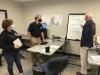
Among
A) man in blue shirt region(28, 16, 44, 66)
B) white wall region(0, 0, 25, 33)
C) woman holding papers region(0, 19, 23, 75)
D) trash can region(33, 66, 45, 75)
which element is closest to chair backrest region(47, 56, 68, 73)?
trash can region(33, 66, 45, 75)

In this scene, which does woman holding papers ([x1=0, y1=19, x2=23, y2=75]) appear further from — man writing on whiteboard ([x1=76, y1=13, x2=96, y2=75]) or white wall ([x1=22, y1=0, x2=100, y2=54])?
white wall ([x1=22, y1=0, x2=100, y2=54])

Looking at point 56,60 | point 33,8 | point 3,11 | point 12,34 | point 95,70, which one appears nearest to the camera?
point 56,60

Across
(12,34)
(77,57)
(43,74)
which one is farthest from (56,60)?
(77,57)

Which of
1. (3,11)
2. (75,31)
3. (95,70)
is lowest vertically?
(95,70)

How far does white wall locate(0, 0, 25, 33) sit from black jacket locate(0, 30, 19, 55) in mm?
2588

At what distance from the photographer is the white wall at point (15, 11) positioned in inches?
208

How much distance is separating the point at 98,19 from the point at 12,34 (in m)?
2.81

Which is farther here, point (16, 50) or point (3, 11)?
point (3, 11)

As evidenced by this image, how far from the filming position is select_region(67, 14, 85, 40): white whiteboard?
4.46 meters

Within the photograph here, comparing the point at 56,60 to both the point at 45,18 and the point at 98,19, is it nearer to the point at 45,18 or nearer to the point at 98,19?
the point at 98,19

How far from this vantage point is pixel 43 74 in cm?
319

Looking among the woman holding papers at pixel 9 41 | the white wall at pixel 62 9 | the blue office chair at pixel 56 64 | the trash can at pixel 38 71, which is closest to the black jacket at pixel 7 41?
the woman holding papers at pixel 9 41

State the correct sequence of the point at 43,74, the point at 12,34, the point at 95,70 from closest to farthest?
1. the point at 12,34
2. the point at 43,74
3. the point at 95,70

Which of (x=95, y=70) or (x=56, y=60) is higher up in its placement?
(x=56, y=60)
